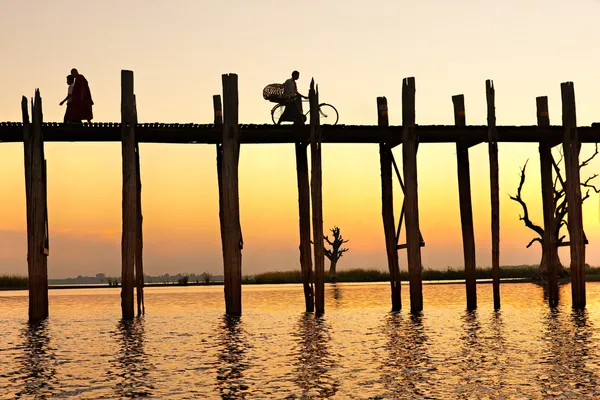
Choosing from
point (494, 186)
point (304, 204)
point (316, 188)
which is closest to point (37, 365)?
point (316, 188)

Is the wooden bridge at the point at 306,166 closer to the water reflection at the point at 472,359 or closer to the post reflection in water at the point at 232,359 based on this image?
the post reflection in water at the point at 232,359

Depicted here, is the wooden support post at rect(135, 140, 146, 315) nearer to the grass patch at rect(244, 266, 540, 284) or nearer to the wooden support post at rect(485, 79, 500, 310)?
the wooden support post at rect(485, 79, 500, 310)

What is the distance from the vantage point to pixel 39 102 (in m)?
21.6

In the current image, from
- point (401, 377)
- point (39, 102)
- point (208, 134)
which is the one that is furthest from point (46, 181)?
point (401, 377)

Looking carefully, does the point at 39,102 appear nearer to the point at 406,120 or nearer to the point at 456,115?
the point at 406,120

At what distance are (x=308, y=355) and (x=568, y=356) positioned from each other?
4.34 m

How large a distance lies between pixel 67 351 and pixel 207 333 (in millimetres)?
3764

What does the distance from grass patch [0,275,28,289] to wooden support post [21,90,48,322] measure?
89.9 feet

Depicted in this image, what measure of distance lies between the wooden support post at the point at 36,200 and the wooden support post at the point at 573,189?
12.7 m

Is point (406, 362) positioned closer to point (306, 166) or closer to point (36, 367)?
point (36, 367)

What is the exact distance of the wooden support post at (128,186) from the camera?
2122 cm

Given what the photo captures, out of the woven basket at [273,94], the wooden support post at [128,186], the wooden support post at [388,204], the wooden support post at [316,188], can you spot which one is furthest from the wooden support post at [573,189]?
the wooden support post at [128,186]

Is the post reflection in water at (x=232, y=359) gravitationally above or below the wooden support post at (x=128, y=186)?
below

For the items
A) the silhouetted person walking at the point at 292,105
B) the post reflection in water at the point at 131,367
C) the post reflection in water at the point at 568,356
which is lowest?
the post reflection in water at the point at 568,356
